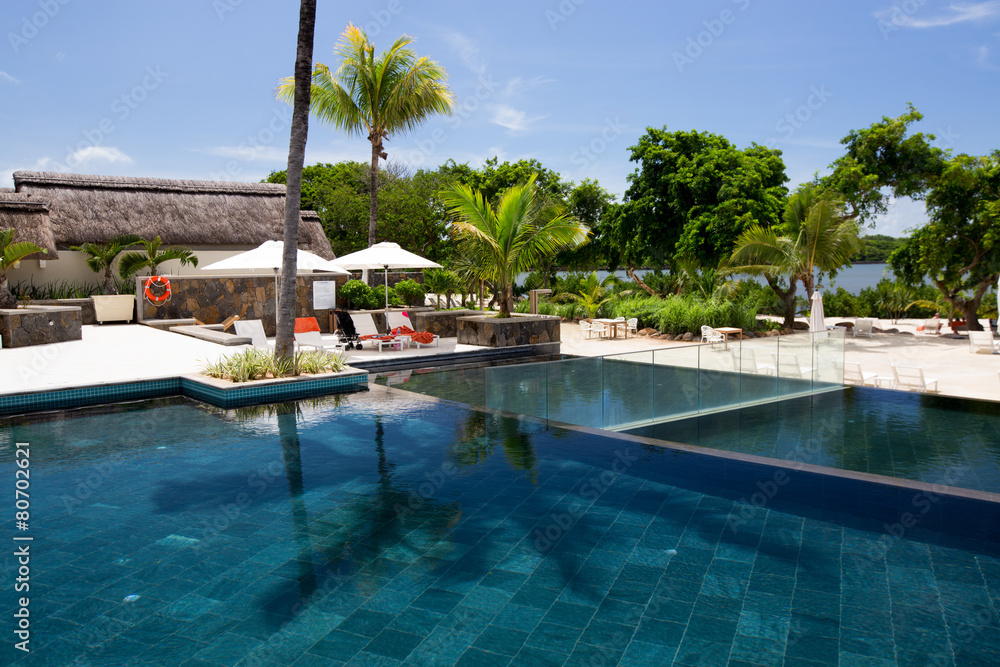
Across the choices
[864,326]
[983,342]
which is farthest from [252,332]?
[864,326]

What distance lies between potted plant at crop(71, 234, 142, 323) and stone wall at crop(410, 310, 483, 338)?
7.61 meters

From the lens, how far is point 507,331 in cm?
1442

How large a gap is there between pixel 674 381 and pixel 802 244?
1233 cm

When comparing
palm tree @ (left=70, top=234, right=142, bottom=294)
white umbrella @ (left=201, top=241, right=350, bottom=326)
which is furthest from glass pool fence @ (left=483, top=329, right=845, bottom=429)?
palm tree @ (left=70, top=234, right=142, bottom=294)

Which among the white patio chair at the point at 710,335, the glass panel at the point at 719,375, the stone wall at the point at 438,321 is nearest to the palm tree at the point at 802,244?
the white patio chair at the point at 710,335

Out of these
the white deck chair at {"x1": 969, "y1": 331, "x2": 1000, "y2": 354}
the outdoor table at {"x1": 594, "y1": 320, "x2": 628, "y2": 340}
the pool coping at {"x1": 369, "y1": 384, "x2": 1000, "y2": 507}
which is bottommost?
the pool coping at {"x1": 369, "y1": 384, "x2": 1000, "y2": 507}

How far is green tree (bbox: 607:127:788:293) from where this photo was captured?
2075 centimetres

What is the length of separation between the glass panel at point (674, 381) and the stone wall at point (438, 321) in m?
8.76

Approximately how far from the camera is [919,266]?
67.3 ft

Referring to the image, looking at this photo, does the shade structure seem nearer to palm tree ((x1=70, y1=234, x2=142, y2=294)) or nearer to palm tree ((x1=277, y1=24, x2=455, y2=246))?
palm tree ((x1=277, y1=24, x2=455, y2=246))

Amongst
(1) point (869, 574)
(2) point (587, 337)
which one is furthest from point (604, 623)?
(2) point (587, 337)

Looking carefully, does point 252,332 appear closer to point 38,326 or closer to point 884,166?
point 38,326

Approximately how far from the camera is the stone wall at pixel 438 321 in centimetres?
1622

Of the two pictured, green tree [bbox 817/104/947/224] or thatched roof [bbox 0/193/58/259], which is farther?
green tree [bbox 817/104/947/224]
